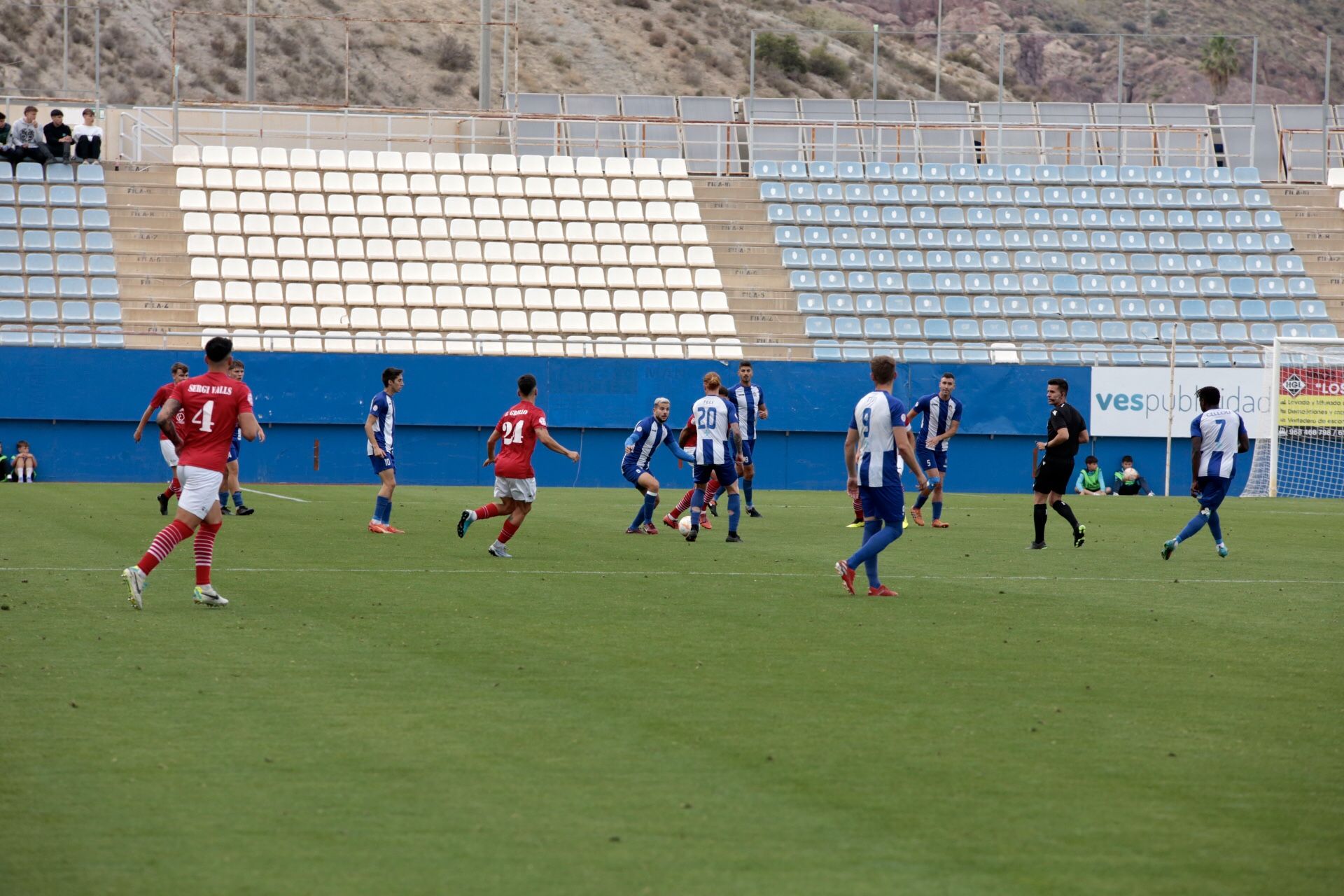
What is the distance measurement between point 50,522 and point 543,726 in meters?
13.6

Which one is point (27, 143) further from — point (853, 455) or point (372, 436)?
point (853, 455)

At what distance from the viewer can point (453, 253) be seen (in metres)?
35.3

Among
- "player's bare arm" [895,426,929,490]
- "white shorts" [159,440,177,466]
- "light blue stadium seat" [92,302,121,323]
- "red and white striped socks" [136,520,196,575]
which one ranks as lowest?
"white shorts" [159,440,177,466]

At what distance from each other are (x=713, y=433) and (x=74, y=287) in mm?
19641

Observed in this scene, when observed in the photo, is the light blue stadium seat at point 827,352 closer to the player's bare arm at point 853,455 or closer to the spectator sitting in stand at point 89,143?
the spectator sitting in stand at point 89,143

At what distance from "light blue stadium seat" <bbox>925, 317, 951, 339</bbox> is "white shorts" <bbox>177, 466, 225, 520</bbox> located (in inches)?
997

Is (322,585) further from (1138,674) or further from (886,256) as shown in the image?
(886,256)

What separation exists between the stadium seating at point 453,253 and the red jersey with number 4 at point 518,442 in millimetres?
14823

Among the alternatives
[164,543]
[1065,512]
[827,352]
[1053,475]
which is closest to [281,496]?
[827,352]

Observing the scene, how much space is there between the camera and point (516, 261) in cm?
3538

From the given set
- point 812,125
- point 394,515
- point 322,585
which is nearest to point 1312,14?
point 812,125

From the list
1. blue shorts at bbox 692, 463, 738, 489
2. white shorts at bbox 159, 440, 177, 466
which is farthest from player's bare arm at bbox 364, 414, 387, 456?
blue shorts at bbox 692, 463, 738, 489

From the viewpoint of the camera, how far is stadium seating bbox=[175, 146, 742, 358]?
108ft

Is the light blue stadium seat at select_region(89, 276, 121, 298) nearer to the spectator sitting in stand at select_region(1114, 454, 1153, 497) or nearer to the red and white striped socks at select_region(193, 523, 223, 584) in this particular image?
the spectator sitting in stand at select_region(1114, 454, 1153, 497)
